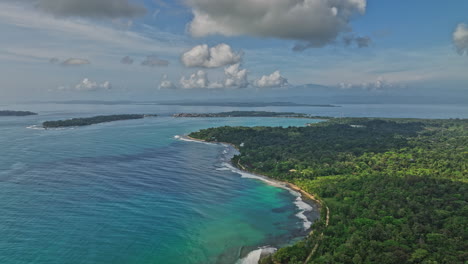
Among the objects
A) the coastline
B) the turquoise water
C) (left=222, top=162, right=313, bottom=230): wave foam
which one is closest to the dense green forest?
the coastline

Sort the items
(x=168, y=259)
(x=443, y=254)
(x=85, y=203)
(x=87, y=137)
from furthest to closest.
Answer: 1. (x=87, y=137)
2. (x=85, y=203)
3. (x=168, y=259)
4. (x=443, y=254)

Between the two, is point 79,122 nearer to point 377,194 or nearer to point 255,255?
point 255,255

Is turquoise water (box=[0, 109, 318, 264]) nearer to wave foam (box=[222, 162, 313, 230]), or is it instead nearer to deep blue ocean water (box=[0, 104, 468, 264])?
deep blue ocean water (box=[0, 104, 468, 264])

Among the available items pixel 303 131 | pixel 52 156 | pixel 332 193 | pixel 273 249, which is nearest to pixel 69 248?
pixel 273 249

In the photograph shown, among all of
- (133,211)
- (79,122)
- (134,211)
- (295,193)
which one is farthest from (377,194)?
(79,122)

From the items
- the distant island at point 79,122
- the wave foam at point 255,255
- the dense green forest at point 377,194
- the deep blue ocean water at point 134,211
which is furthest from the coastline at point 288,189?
the distant island at point 79,122

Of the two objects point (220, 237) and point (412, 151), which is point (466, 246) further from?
point (412, 151)
